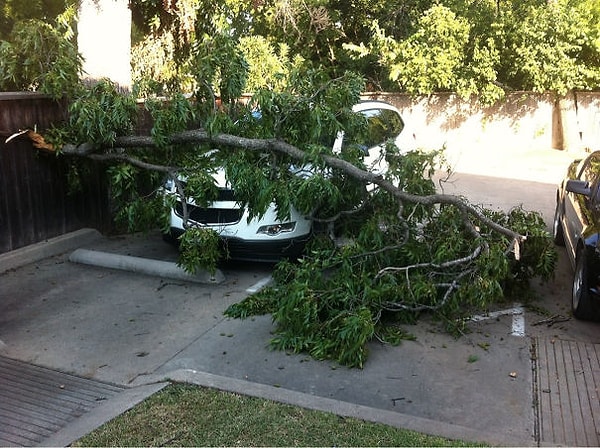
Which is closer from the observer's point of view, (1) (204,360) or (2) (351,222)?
(1) (204,360)

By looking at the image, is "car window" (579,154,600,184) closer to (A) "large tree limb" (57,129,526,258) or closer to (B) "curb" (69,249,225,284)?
(A) "large tree limb" (57,129,526,258)

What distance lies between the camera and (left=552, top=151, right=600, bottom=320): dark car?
5.78m

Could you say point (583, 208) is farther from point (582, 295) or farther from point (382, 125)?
point (382, 125)

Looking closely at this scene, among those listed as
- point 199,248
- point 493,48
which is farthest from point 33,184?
point 493,48

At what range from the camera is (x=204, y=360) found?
520 centimetres

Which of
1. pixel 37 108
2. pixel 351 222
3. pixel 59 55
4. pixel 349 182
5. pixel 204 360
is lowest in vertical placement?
pixel 204 360

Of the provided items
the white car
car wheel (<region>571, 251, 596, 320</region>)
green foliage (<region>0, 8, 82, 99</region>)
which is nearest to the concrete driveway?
car wheel (<region>571, 251, 596, 320</region>)

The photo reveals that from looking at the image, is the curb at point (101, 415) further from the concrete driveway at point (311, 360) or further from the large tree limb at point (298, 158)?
the large tree limb at point (298, 158)

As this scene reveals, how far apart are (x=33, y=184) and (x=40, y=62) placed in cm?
157

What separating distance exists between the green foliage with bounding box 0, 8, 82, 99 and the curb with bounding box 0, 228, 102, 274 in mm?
1964

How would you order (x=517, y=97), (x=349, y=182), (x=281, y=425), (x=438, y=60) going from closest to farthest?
(x=281, y=425) < (x=349, y=182) < (x=438, y=60) < (x=517, y=97)

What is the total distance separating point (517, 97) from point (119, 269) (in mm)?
16068

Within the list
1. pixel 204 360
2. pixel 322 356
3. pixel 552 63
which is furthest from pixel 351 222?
pixel 552 63

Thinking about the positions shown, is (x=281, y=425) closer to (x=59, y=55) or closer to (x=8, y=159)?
(x=8, y=159)
